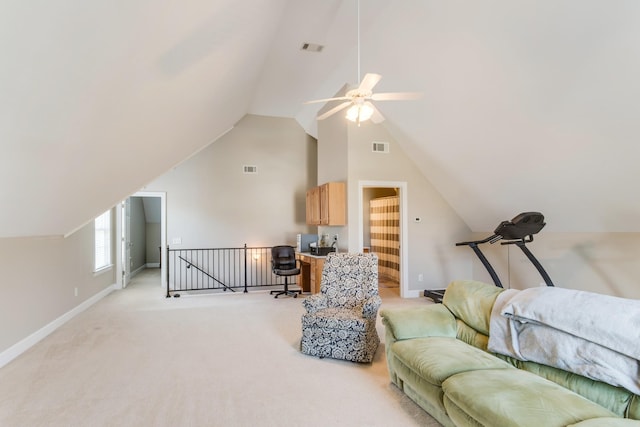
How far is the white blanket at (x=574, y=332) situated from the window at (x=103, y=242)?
676cm

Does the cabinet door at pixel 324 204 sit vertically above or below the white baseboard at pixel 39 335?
above

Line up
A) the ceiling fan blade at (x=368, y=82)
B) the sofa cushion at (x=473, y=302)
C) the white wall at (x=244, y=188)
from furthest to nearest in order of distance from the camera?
the white wall at (x=244, y=188)
the ceiling fan blade at (x=368, y=82)
the sofa cushion at (x=473, y=302)

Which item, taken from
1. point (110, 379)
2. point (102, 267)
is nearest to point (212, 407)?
point (110, 379)

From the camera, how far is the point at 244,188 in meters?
8.16

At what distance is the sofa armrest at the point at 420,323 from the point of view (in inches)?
111

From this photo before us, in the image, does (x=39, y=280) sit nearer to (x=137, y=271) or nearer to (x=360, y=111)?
(x=360, y=111)

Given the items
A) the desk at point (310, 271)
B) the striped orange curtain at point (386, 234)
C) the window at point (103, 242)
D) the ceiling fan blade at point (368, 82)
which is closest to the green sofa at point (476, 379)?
the ceiling fan blade at point (368, 82)

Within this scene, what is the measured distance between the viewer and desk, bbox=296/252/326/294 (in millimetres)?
6047

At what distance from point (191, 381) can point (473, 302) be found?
98.8 inches

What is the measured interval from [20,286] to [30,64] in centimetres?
305

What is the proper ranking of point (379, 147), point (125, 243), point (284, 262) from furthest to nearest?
point (125, 243) < point (284, 262) < point (379, 147)

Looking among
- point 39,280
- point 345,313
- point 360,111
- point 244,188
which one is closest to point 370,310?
point 345,313

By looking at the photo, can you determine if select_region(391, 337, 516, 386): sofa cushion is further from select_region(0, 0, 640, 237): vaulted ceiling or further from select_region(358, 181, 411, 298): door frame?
select_region(358, 181, 411, 298): door frame

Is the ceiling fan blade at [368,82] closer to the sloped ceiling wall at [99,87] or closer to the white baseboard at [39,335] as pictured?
the sloped ceiling wall at [99,87]
